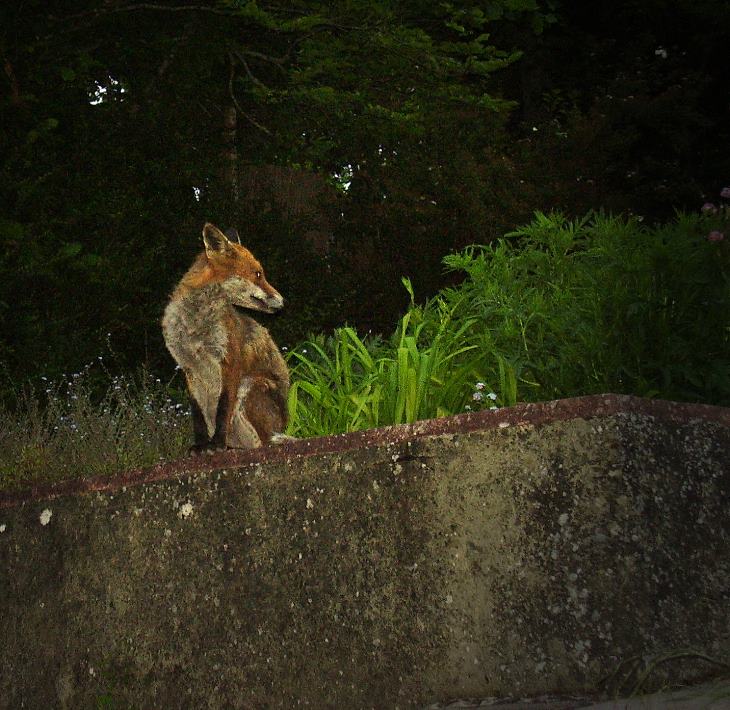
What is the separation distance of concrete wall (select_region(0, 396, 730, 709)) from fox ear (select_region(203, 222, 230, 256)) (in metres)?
0.87

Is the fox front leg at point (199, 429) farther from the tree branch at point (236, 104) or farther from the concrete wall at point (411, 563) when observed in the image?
the tree branch at point (236, 104)

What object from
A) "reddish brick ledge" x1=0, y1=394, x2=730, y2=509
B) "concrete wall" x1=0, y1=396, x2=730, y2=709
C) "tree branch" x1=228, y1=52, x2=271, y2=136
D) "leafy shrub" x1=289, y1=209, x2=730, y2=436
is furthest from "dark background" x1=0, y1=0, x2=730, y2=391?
"concrete wall" x1=0, y1=396, x2=730, y2=709

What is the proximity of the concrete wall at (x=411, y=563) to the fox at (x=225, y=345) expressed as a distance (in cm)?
18

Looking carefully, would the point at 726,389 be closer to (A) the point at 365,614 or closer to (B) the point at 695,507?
(B) the point at 695,507

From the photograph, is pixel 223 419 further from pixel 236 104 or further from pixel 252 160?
pixel 236 104

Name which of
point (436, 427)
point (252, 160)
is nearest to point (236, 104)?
point (252, 160)

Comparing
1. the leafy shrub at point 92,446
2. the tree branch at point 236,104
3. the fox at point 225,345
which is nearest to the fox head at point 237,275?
the fox at point 225,345

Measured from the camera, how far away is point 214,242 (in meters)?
4.95

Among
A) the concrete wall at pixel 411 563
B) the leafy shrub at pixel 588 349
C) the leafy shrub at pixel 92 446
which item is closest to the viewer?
the concrete wall at pixel 411 563

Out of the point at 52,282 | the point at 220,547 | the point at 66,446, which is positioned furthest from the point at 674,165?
the point at 220,547

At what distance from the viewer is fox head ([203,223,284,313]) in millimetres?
4895

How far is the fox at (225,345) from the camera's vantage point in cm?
492

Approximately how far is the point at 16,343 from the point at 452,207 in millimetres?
5400

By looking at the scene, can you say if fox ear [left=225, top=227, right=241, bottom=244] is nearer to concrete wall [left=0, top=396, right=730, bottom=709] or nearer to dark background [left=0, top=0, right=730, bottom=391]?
concrete wall [left=0, top=396, right=730, bottom=709]
